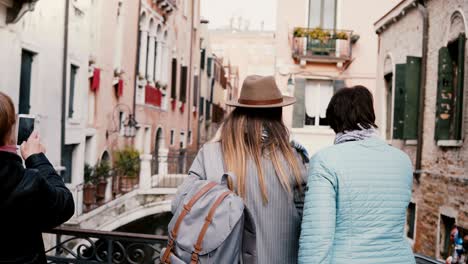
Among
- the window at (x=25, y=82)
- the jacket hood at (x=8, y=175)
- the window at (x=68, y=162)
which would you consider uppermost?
the window at (x=25, y=82)

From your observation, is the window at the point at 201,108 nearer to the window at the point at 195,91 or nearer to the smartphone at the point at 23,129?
the window at the point at 195,91

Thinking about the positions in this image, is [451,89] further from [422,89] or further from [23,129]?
[23,129]

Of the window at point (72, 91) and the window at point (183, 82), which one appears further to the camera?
the window at point (183, 82)

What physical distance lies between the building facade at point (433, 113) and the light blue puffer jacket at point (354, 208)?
549 centimetres

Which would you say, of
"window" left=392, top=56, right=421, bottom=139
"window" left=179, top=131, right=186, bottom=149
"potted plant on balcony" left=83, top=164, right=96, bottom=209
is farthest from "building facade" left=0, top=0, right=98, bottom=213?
"window" left=179, top=131, right=186, bottom=149

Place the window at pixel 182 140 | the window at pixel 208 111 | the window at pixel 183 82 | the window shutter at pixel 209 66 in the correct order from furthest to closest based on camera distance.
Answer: the window at pixel 208 111 < the window shutter at pixel 209 66 < the window at pixel 182 140 < the window at pixel 183 82

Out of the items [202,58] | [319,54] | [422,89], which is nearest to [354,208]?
[422,89]

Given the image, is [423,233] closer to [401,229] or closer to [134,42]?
[401,229]

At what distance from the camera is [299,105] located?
13688mm

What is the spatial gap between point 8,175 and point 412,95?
7914 millimetres

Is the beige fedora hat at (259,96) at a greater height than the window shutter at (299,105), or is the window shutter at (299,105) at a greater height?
the window shutter at (299,105)

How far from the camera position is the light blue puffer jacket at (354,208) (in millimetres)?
1744

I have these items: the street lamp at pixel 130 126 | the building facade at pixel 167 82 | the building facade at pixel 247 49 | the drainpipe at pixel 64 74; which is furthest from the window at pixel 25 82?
the building facade at pixel 247 49

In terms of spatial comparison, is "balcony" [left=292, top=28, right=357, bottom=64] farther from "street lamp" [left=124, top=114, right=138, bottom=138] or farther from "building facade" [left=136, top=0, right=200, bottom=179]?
"street lamp" [left=124, top=114, right=138, bottom=138]
